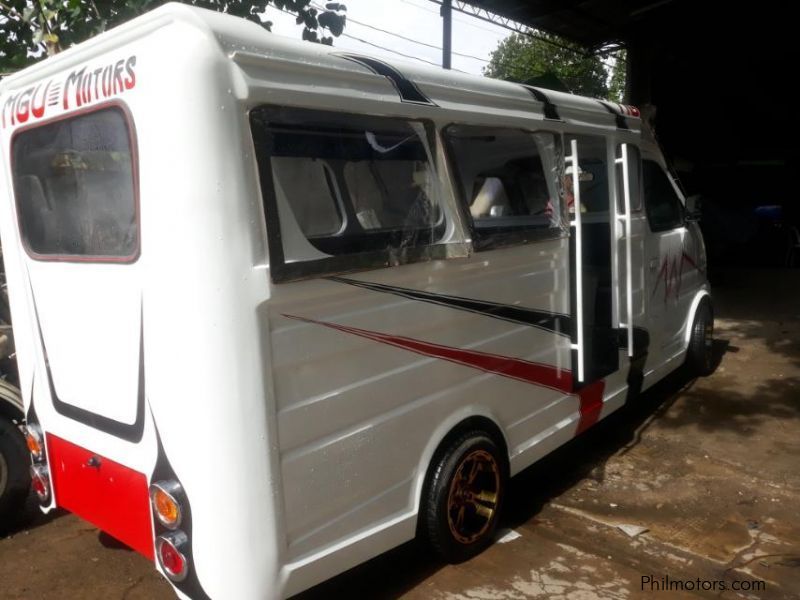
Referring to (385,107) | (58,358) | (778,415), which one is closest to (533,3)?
(778,415)

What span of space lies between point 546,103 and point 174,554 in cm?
281

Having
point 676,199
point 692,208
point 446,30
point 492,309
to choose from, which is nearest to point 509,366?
point 492,309

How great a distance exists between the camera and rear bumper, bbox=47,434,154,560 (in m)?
2.56

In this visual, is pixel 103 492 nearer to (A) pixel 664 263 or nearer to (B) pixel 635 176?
(B) pixel 635 176

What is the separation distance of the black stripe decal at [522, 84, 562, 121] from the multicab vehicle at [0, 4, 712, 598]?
23mm

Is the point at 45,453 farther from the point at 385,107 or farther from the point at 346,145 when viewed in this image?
the point at 385,107

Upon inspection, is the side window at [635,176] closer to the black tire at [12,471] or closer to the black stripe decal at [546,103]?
the black stripe decal at [546,103]

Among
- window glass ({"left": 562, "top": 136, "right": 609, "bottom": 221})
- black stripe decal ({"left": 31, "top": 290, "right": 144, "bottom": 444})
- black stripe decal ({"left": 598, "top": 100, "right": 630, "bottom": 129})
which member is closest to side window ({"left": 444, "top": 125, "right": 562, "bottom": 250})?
window glass ({"left": 562, "top": 136, "right": 609, "bottom": 221})

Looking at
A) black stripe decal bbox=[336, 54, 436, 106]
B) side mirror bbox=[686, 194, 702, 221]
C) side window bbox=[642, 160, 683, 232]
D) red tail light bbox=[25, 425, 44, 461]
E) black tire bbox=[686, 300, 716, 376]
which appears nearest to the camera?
black stripe decal bbox=[336, 54, 436, 106]

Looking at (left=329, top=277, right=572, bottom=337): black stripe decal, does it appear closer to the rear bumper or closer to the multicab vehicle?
the multicab vehicle

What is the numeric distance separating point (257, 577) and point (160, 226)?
124cm

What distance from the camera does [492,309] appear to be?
3.26m

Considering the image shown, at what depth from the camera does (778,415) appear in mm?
5332

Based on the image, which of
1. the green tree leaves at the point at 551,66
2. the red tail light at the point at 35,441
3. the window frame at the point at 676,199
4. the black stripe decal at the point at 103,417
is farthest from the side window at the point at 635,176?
the green tree leaves at the point at 551,66
